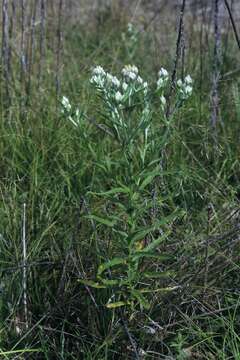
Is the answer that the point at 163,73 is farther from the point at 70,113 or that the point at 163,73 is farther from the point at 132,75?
the point at 70,113

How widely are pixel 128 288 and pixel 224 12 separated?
11.5 ft

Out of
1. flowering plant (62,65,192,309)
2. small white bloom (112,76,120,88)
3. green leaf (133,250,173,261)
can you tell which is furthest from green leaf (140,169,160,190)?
small white bloom (112,76,120,88)

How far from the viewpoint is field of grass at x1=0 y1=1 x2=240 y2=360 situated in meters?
2.37

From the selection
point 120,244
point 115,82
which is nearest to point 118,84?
point 115,82

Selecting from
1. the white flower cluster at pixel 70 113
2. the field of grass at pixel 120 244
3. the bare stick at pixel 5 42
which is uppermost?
the white flower cluster at pixel 70 113

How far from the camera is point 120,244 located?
2.43m

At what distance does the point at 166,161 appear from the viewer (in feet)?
10.3

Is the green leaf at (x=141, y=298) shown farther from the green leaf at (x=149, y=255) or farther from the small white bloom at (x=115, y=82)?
the small white bloom at (x=115, y=82)

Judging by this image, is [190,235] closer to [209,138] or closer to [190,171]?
[190,171]

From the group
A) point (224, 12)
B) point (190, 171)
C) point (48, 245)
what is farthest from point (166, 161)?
point (224, 12)

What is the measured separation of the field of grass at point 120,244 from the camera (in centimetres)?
237

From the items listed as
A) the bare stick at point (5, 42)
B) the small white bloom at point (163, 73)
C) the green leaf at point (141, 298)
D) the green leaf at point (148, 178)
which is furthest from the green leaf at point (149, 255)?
the bare stick at point (5, 42)

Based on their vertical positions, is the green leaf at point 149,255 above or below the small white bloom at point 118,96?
below

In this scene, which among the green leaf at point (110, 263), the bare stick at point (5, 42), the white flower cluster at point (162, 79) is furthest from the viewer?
the bare stick at point (5, 42)
